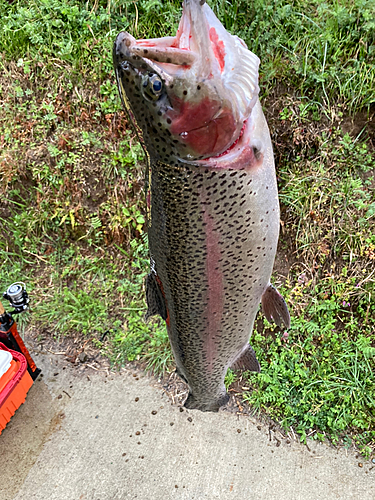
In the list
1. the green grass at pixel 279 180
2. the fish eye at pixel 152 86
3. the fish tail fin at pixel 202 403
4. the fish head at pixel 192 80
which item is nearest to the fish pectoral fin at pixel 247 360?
the fish tail fin at pixel 202 403

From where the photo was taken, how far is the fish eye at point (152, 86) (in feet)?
3.23

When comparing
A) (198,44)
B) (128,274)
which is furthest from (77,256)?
(198,44)

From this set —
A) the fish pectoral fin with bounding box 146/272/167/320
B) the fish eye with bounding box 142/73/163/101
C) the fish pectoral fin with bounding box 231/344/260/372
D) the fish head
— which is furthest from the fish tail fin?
the fish eye with bounding box 142/73/163/101

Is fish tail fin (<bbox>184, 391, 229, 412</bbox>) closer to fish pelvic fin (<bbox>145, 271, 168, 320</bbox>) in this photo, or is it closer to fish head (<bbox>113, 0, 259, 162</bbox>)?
fish pelvic fin (<bbox>145, 271, 168, 320</bbox>)

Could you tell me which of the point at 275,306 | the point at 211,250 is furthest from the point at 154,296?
the point at 275,306

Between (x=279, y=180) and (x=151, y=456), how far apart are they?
2367 mm

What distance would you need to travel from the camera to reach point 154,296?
1.55 m

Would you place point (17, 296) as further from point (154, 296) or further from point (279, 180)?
point (279, 180)

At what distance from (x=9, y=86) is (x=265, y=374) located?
3.72m

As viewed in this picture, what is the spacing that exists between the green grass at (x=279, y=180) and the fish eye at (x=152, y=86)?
1.97 m

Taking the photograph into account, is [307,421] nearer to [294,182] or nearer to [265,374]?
[265,374]

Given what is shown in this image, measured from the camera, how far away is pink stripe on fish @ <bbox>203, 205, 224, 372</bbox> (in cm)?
129

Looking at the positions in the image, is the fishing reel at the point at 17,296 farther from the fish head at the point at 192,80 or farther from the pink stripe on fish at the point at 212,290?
the fish head at the point at 192,80

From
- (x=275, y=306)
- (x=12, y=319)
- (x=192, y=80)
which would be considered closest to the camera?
(x=192, y=80)
